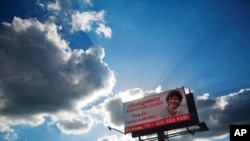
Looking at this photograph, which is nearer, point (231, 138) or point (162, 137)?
point (231, 138)

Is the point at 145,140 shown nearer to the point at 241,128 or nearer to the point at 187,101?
the point at 187,101

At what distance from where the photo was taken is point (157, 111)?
28.2 metres

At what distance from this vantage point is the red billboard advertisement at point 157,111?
89.1 feet

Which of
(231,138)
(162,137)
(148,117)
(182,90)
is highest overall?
(182,90)

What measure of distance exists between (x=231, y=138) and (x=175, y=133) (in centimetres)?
1809

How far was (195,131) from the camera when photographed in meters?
26.8

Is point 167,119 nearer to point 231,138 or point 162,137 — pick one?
point 162,137

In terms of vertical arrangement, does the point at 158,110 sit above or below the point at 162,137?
above

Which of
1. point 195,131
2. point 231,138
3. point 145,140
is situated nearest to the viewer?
point 231,138

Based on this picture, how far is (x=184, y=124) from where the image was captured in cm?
2688

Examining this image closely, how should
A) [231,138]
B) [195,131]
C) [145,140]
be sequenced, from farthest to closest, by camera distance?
1. [145,140]
2. [195,131]
3. [231,138]

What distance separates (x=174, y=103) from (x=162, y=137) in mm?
3989

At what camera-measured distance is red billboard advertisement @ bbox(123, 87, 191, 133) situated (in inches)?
1070

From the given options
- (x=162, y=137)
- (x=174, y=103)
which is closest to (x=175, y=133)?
(x=162, y=137)
